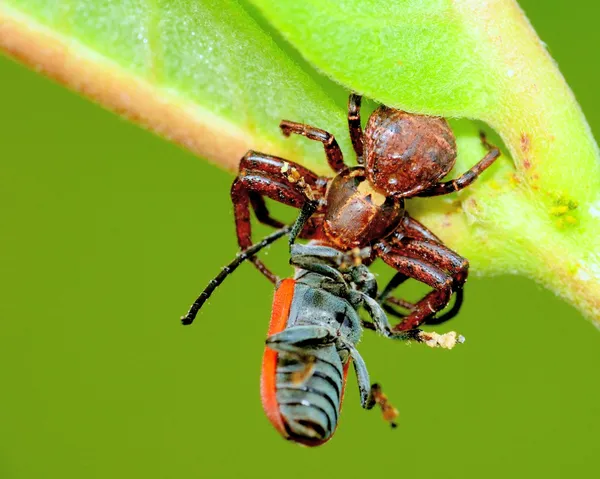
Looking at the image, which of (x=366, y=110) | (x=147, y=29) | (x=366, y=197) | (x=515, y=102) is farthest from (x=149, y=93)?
(x=366, y=197)

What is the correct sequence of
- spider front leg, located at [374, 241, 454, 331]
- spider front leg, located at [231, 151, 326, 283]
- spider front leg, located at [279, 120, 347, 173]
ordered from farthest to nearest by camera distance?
spider front leg, located at [374, 241, 454, 331] < spider front leg, located at [231, 151, 326, 283] < spider front leg, located at [279, 120, 347, 173]

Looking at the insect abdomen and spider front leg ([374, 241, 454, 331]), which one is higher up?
spider front leg ([374, 241, 454, 331])

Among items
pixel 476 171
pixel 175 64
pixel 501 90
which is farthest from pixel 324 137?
pixel 501 90

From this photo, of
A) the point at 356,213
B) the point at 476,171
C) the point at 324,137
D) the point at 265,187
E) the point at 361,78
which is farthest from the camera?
the point at 356,213

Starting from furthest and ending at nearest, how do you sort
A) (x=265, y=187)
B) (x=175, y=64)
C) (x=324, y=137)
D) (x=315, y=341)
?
1. (x=265, y=187)
2. (x=315, y=341)
3. (x=324, y=137)
4. (x=175, y=64)

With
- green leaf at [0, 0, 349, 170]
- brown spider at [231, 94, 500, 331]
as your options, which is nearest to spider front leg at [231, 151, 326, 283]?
brown spider at [231, 94, 500, 331]

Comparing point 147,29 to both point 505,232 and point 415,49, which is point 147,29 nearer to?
point 415,49

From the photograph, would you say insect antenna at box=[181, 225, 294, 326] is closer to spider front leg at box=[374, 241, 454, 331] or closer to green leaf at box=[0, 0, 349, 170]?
spider front leg at box=[374, 241, 454, 331]

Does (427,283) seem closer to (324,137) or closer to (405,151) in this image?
(405,151)
